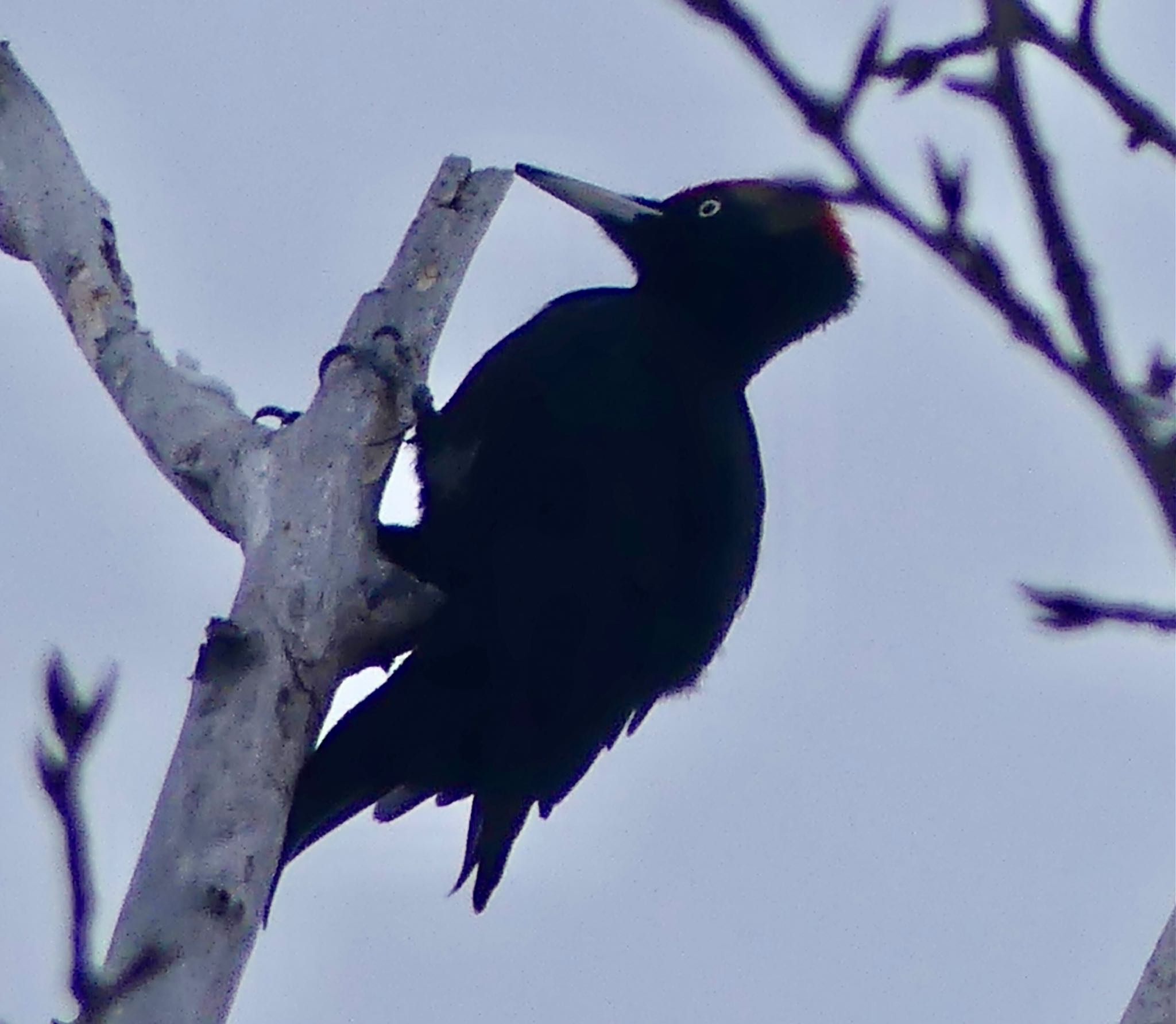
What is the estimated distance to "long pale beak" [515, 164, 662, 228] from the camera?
17.3 ft

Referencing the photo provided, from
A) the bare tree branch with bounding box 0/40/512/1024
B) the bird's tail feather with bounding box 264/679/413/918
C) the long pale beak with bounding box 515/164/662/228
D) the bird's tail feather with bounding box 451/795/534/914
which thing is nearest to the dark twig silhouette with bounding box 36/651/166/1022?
the bare tree branch with bounding box 0/40/512/1024

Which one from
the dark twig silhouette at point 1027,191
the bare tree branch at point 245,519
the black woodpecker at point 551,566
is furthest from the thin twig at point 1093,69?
the black woodpecker at point 551,566

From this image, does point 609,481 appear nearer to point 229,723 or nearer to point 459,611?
point 459,611

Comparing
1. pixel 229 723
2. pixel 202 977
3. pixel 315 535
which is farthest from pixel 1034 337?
pixel 315 535

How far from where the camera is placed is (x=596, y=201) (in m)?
5.41

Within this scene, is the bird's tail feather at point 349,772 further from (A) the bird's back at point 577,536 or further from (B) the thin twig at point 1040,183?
(B) the thin twig at point 1040,183

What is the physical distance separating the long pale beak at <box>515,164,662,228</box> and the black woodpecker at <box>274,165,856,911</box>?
0.50 m

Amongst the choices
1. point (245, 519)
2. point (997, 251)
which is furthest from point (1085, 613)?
point (245, 519)

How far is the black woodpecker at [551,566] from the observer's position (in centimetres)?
415

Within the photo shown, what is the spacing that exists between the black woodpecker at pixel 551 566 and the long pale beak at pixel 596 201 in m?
0.50

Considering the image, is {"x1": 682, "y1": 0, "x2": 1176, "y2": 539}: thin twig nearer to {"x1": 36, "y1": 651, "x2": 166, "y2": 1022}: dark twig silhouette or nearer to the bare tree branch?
{"x1": 36, "y1": 651, "x2": 166, "y2": 1022}: dark twig silhouette

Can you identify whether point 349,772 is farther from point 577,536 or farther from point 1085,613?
point 1085,613

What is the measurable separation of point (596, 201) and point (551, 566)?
1.49m

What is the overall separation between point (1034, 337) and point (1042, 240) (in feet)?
0.31
